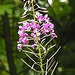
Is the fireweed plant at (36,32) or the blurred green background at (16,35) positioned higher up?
the fireweed plant at (36,32)

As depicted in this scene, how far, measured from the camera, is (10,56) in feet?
10.5

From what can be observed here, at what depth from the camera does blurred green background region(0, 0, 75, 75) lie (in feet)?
9.05

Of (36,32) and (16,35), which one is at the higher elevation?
(36,32)

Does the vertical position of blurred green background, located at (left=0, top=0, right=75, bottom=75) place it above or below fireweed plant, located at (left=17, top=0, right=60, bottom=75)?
below

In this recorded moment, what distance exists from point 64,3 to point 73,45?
106 centimetres

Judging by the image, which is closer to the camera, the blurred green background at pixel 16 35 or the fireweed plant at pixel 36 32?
the fireweed plant at pixel 36 32

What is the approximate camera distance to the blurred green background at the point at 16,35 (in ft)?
9.05

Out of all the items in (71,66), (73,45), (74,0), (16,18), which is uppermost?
(74,0)

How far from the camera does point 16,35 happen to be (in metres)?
3.07

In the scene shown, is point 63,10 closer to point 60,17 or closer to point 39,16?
point 60,17

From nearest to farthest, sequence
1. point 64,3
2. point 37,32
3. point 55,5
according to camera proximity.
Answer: point 37,32, point 55,5, point 64,3

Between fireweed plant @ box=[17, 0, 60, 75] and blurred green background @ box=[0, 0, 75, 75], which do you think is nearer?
fireweed plant @ box=[17, 0, 60, 75]

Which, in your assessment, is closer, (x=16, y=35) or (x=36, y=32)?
(x=36, y=32)

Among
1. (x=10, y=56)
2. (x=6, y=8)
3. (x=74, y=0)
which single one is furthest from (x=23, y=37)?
(x=74, y=0)
